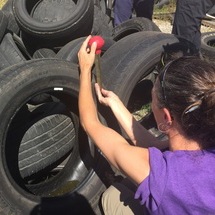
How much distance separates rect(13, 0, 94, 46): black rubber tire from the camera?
4066 mm

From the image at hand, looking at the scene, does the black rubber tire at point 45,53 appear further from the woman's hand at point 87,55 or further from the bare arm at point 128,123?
the woman's hand at point 87,55

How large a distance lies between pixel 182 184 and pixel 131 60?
5.59 ft

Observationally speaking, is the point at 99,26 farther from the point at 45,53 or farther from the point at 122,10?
the point at 122,10

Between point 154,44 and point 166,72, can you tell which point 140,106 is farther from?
point 166,72

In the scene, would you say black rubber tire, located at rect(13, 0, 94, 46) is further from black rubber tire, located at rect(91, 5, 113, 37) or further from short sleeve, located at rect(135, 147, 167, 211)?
short sleeve, located at rect(135, 147, 167, 211)

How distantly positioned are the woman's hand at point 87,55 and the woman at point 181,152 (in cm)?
53

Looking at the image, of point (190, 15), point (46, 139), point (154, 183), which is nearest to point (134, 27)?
point (190, 15)

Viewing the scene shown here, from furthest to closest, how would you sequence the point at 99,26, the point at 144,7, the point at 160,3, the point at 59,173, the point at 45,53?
the point at 160,3 → the point at 144,7 → the point at 99,26 → the point at 45,53 → the point at 59,173

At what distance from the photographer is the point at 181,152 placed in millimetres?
1777

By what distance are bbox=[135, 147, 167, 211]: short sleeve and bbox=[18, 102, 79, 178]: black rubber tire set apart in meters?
1.36

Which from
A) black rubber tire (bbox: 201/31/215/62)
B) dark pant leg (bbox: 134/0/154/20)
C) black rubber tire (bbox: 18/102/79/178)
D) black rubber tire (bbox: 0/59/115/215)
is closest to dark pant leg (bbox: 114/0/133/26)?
dark pant leg (bbox: 134/0/154/20)

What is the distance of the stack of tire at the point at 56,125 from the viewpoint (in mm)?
2549

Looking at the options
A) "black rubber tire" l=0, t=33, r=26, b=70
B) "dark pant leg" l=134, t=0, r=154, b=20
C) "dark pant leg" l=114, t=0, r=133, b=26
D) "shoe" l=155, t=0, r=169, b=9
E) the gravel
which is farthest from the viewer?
"shoe" l=155, t=0, r=169, b=9

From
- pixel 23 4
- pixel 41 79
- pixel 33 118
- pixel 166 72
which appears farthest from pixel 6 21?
pixel 166 72
